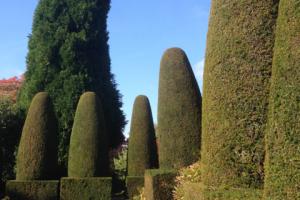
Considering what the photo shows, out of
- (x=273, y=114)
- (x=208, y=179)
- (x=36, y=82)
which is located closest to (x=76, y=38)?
(x=36, y=82)

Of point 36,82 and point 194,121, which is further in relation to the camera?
point 36,82

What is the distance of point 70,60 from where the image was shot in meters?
20.4

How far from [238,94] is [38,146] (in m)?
10.2

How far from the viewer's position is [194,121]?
12.0m

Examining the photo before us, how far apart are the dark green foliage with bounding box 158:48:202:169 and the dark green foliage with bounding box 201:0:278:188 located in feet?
19.4

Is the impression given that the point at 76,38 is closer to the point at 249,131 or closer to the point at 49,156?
the point at 49,156

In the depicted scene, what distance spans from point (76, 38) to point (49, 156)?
26.5 feet

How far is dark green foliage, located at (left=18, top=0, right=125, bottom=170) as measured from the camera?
20.0m

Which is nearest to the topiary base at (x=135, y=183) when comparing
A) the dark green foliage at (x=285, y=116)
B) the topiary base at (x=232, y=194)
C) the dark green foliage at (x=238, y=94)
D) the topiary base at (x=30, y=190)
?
the topiary base at (x=30, y=190)

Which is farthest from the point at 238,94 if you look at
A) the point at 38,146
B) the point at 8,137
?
the point at 8,137

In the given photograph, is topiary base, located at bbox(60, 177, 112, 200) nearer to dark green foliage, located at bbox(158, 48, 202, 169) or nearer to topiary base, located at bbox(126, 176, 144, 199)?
topiary base, located at bbox(126, 176, 144, 199)

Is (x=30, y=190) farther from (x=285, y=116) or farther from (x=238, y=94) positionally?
(x=285, y=116)

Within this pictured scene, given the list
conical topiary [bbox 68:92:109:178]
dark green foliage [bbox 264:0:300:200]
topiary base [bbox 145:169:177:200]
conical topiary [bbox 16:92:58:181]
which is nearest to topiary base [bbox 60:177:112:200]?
conical topiary [bbox 68:92:109:178]

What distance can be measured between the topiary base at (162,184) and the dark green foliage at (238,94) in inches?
196
